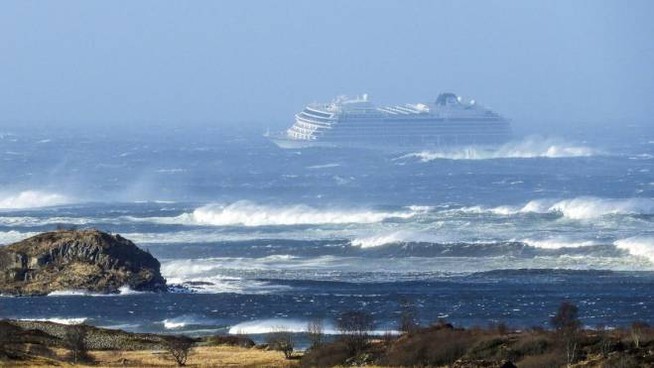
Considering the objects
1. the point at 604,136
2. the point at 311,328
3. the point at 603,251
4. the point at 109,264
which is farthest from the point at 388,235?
the point at 604,136

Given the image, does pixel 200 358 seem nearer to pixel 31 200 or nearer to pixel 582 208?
pixel 582 208

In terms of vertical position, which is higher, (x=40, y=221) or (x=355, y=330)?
(x=40, y=221)

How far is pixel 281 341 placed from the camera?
40.0 meters

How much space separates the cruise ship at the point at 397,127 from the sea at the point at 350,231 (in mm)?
16509

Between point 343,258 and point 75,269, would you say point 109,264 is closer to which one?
point 75,269

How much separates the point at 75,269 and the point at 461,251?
17.2 m

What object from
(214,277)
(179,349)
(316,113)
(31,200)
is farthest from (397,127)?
(179,349)

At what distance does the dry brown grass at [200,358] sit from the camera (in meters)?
36.7

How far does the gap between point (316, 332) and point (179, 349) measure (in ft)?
19.3

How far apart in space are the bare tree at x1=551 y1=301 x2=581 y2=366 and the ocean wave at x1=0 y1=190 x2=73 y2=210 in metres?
59.9

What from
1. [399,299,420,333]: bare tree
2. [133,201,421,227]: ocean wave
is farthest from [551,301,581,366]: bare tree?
[133,201,421,227]: ocean wave

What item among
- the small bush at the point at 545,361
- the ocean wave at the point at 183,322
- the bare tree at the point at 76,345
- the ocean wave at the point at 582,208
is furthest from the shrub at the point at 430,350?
the ocean wave at the point at 582,208

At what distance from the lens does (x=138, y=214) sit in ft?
278

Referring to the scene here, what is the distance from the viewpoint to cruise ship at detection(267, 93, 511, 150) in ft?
544
